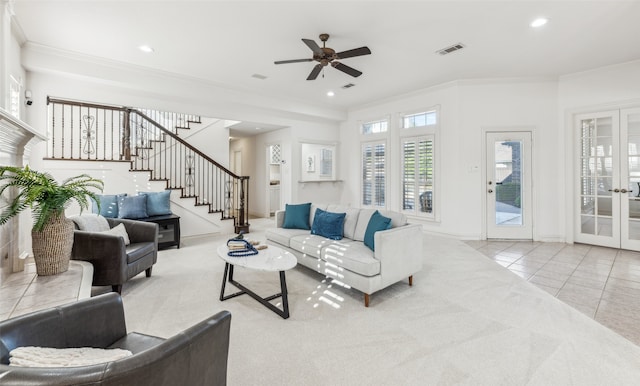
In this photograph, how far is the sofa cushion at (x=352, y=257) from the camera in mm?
2730

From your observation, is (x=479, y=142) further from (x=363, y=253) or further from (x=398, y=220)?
(x=363, y=253)

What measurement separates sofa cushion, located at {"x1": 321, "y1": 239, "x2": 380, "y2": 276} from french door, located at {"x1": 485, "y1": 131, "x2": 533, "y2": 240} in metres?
3.57

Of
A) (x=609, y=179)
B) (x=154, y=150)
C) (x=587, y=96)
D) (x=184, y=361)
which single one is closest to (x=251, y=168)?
(x=154, y=150)

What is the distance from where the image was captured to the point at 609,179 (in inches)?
190

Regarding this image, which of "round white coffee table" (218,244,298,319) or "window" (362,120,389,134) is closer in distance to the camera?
"round white coffee table" (218,244,298,319)

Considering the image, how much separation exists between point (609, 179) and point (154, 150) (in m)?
8.75

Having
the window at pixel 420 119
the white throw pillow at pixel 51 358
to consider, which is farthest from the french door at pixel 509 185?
the white throw pillow at pixel 51 358

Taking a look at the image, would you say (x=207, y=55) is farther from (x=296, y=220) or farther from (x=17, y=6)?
(x=296, y=220)

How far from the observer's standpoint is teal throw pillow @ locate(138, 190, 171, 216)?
488cm

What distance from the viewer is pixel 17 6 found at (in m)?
3.03

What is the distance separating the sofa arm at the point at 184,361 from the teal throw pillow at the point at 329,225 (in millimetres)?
2556

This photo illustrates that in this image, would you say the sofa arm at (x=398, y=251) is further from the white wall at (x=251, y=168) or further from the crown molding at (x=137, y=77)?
the white wall at (x=251, y=168)

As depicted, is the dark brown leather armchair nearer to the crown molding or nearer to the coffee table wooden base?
the coffee table wooden base

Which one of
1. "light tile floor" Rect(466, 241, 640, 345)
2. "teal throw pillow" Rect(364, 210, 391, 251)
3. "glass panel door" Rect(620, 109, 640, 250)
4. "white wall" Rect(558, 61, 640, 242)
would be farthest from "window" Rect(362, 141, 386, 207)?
"glass panel door" Rect(620, 109, 640, 250)
